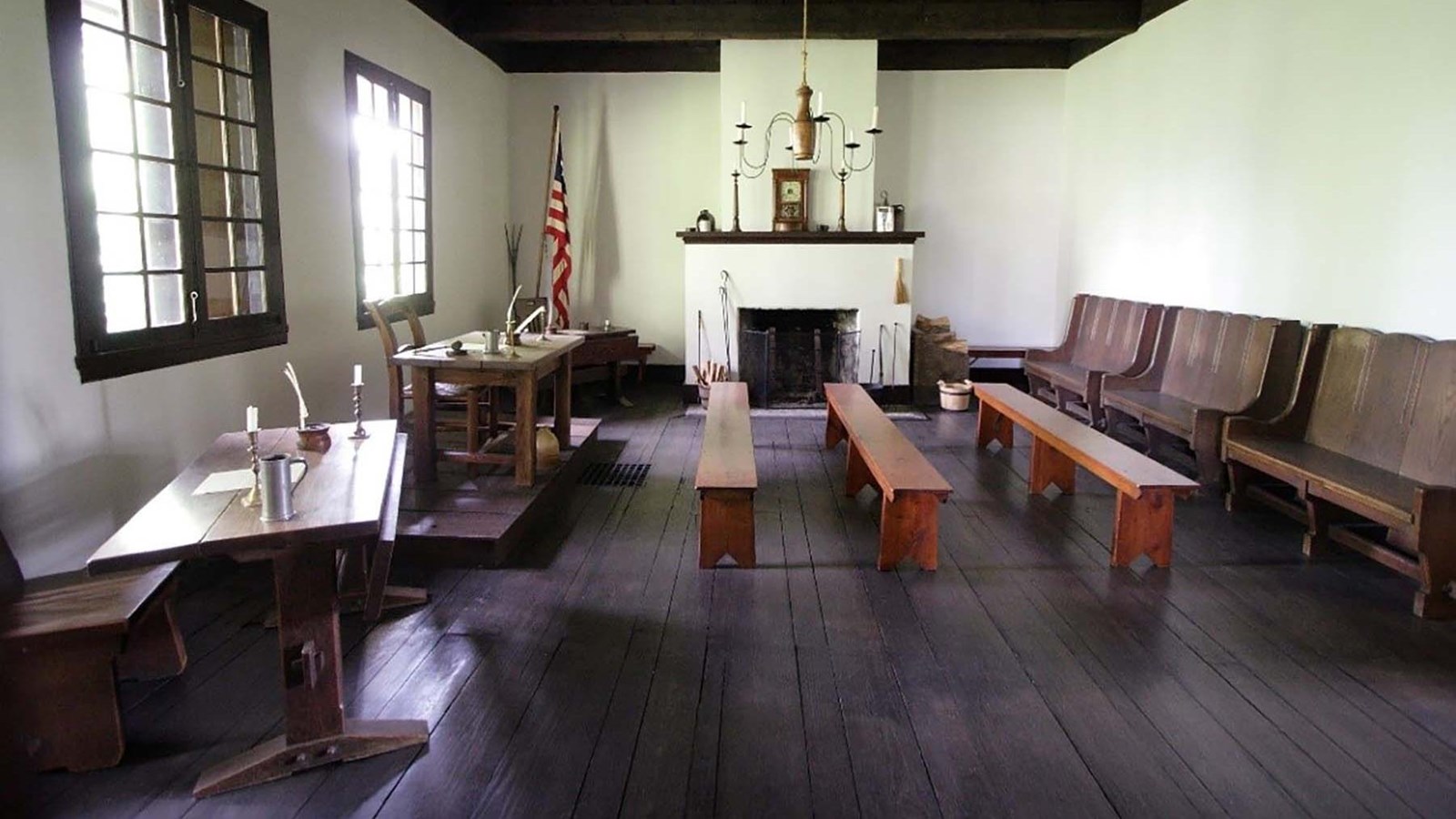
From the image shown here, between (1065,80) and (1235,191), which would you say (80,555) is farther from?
(1065,80)

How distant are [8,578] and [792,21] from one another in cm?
636

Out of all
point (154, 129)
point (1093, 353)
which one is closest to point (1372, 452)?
point (1093, 353)

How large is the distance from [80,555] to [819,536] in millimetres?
A: 2848

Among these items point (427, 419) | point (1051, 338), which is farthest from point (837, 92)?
point (427, 419)

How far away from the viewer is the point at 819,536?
4281 mm

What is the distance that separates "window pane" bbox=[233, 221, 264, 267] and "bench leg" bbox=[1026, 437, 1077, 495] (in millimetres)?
3943

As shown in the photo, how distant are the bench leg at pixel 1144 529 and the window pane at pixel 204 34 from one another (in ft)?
13.9

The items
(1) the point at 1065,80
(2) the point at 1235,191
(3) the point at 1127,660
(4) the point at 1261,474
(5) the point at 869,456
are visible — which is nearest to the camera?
(3) the point at 1127,660

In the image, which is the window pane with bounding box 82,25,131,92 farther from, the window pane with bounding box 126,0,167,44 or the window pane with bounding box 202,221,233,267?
the window pane with bounding box 202,221,233,267

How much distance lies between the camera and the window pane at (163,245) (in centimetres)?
362

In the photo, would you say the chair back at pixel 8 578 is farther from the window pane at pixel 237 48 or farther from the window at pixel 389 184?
the window at pixel 389 184

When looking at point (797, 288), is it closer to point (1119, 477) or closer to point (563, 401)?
point (563, 401)

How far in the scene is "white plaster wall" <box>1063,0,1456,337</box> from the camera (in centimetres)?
406

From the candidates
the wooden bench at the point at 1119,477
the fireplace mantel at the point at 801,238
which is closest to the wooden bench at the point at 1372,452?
the wooden bench at the point at 1119,477
